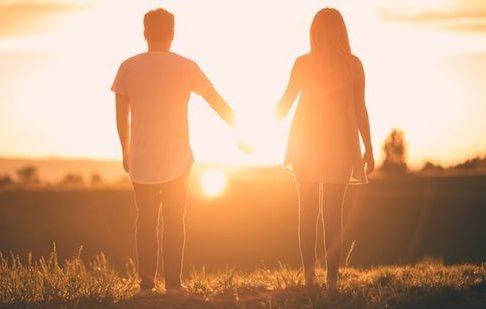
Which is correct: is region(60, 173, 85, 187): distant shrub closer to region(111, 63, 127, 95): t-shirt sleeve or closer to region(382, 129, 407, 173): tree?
region(382, 129, 407, 173): tree

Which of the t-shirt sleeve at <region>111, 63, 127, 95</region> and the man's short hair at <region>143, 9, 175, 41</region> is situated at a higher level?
the man's short hair at <region>143, 9, 175, 41</region>

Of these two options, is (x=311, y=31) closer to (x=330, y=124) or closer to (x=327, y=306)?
(x=330, y=124)

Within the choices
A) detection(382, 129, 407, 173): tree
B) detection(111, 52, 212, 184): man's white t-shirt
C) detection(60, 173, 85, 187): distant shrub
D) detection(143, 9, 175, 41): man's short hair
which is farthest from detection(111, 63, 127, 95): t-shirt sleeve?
detection(60, 173, 85, 187): distant shrub

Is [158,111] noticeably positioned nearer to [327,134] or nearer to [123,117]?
[123,117]

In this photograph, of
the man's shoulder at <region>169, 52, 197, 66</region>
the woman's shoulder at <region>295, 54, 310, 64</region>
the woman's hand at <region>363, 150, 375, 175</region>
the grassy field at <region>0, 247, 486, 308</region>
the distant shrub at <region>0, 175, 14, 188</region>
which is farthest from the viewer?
the distant shrub at <region>0, 175, 14, 188</region>

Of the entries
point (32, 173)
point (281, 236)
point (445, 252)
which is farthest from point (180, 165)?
point (32, 173)

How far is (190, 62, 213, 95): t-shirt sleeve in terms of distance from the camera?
320 inches

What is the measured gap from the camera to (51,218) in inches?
2072

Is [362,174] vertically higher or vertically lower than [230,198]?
higher

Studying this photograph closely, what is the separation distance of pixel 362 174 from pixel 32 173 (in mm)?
59406

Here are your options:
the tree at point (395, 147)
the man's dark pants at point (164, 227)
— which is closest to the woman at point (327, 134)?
the man's dark pants at point (164, 227)

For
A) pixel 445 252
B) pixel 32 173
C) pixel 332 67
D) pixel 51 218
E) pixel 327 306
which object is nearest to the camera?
pixel 327 306

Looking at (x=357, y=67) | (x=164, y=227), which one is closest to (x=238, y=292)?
(x=164, y=227)

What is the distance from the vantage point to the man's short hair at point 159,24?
7.93 meters
